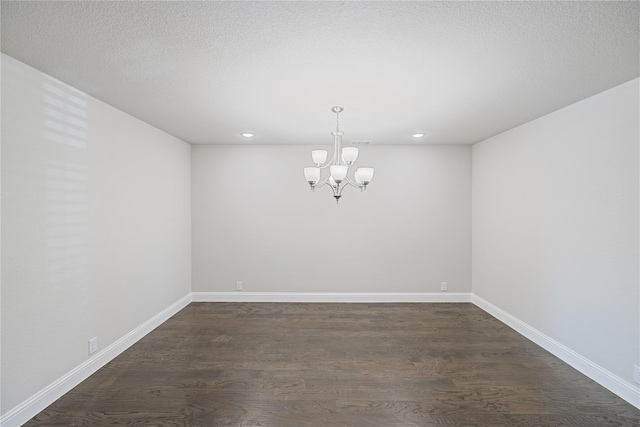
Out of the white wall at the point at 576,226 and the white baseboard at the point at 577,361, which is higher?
the white wall at the point at 576,226

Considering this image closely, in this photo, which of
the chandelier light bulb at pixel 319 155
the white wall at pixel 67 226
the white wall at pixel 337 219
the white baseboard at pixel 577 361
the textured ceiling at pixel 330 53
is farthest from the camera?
the white wall at pixel 337 219

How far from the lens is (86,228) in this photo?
2479 mm

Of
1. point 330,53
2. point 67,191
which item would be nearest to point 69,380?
point 67,191

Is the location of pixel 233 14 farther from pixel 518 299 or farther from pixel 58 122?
pixel 518 299

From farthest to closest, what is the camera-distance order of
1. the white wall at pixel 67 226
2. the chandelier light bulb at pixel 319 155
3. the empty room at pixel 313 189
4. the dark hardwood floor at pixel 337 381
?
the chandelier light bulb at pixel 319 155, the dark hardwood floor at pixel 337 381, the white wall at pixel 67 226, the empty room at pixel 313 189

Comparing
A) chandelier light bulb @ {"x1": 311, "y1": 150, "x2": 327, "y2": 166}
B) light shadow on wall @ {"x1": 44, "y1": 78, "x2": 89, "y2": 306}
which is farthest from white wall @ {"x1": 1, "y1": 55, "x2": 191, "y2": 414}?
chandelier light bulb @ {"x1": 311, "y1": 150, "x2": 327, "y2": 166}

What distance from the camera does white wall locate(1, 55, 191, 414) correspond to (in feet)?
6.22

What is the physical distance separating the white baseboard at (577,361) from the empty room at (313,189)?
0.7 inches

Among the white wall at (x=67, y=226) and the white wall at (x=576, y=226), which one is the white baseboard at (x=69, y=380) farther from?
the white wall at (x=576, y=226)

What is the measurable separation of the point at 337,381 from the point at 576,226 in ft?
8.31

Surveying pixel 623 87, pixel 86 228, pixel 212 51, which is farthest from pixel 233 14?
pixel 623 87

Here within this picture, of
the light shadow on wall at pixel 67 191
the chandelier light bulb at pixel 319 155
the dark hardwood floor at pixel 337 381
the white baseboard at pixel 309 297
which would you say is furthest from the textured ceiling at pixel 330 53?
the white baseboard at pixel 309 297

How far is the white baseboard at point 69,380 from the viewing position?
1.92 metres

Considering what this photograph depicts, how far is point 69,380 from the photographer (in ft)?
7.60
